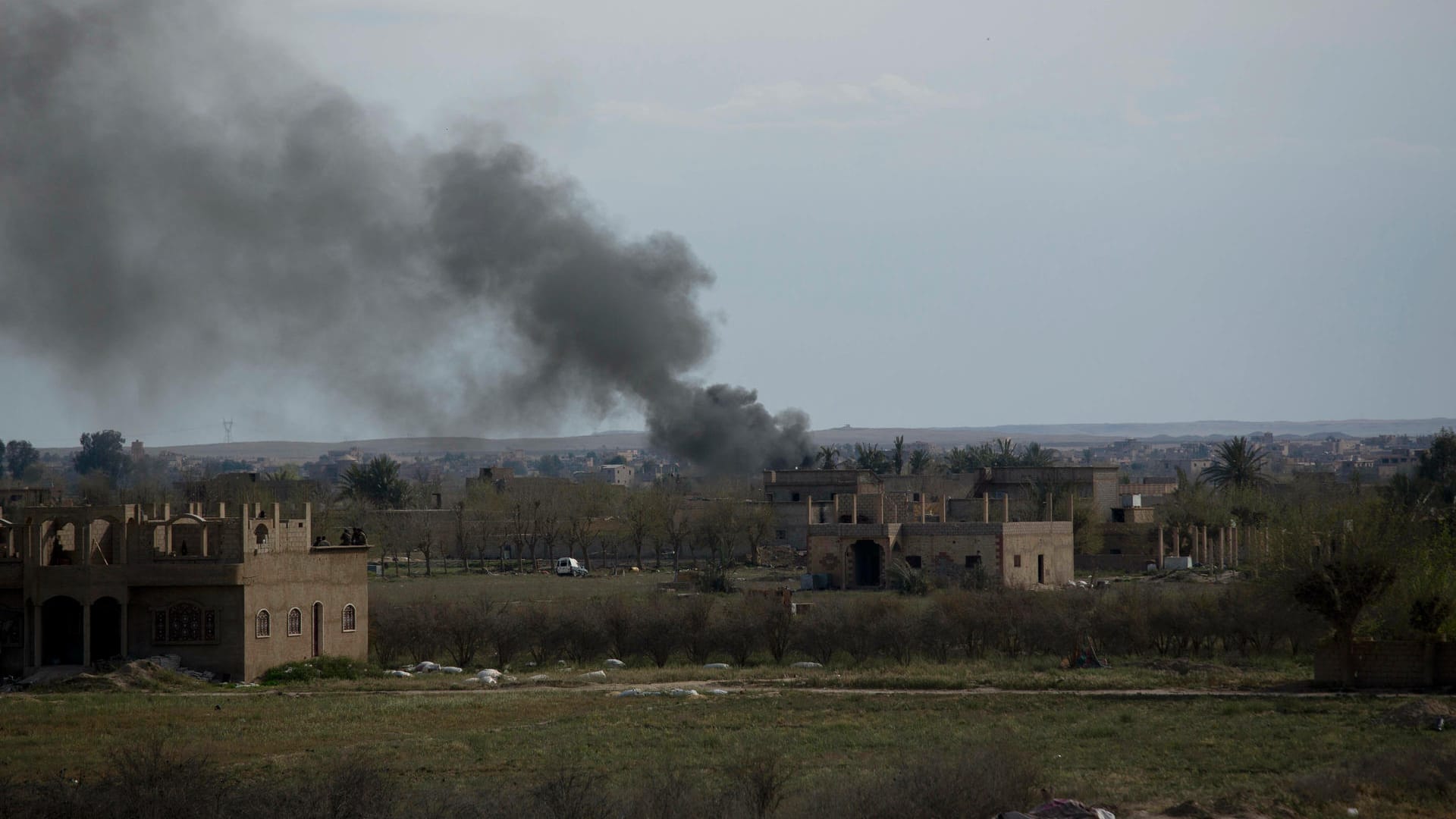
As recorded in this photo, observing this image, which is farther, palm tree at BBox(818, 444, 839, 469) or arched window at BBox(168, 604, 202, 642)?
palm tree at BBox(818, 444, 839, 469)

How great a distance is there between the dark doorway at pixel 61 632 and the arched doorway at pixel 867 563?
29.2 metres

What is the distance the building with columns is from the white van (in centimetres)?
3243

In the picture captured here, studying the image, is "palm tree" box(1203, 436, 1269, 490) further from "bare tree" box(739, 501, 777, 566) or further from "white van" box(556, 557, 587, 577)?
"white van" box(556, 557, 587, 577)

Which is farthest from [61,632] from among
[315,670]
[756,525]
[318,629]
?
[756,525]

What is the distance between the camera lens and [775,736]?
2473cm

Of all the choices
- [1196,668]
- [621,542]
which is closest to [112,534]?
[1196,668]

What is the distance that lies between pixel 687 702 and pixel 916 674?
18.1ft

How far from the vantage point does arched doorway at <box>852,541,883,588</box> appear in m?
58.1

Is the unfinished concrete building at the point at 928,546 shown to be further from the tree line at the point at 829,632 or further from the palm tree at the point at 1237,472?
the palm tree at the point at 1237,472

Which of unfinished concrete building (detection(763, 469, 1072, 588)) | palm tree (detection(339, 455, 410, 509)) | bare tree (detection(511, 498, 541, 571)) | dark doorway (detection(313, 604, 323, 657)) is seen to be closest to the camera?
dark doorway (detection(313, 604, 323, 657))

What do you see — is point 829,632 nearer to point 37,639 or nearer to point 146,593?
point 146,593

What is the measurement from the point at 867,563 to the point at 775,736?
111ft

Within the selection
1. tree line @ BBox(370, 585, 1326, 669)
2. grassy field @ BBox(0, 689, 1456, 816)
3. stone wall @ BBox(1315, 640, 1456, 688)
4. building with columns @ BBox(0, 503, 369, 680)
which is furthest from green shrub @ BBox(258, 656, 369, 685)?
stone wall @ BBox(1315, 640, 1456, 688)

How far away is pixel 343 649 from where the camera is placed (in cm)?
3700
